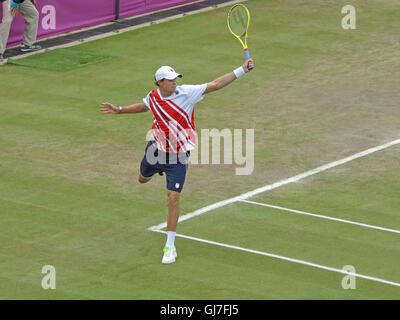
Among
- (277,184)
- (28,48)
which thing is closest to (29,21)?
(28,48)

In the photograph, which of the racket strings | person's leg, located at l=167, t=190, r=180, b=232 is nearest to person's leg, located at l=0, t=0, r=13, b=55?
the racket strings

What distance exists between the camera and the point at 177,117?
15.3 metres

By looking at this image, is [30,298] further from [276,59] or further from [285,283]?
[276,59]

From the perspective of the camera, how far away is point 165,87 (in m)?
15.2

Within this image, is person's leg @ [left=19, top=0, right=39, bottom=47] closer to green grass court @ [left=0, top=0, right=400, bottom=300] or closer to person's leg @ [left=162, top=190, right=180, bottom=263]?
green grass court @ [left=0, top=0, right=400, bottom=300]

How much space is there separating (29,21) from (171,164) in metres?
12.0

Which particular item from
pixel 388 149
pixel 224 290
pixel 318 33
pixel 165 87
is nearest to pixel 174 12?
pixel 318 33

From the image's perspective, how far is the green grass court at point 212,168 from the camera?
14562mm

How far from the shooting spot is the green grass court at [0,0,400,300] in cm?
1456

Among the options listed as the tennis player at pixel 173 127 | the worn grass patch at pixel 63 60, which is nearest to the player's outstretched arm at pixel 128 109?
the tennis player at pixel 173 127

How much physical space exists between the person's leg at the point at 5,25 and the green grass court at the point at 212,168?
23.9 inches

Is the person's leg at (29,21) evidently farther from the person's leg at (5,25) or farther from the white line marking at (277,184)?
the white line marking at (277,184)

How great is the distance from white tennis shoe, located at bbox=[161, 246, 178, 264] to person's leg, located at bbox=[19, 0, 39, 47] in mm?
12614

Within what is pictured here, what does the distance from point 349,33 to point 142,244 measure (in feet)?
47.9
